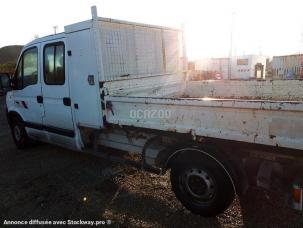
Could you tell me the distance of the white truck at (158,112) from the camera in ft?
9.70

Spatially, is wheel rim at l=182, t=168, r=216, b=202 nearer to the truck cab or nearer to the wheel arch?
the truck cab

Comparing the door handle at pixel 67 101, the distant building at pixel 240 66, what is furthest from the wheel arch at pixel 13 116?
the distant building at pixel 240 66

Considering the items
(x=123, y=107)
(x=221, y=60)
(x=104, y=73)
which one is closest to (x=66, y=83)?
(x=104, y=73)

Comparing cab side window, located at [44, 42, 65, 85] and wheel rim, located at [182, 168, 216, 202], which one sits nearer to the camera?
wheel rim, located at [182, 168, 216, 202]

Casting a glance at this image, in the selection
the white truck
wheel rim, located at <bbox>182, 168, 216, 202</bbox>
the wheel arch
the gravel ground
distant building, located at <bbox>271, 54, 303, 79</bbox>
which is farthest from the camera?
distant building, located at <bbox>271, 54, 303, 79</bbox>

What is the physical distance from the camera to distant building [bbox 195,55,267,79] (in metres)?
28.8

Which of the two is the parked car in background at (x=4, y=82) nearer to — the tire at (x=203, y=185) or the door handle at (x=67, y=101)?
the door handle at (x=67, y=101)

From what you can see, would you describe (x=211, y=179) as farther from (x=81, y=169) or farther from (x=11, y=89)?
(x=11, y=89)

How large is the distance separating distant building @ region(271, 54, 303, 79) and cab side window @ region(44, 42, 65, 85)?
2283 cm

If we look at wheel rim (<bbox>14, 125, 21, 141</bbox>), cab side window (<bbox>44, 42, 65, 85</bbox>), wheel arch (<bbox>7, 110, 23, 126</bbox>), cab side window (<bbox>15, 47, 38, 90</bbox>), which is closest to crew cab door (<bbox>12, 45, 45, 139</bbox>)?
cab side window (<bbox>15, 47, 38, 90</bbox>)

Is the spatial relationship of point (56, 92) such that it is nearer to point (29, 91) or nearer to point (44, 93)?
point (44, 93)

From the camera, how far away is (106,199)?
4.23 metres

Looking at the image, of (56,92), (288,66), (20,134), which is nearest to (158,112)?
(56,92)

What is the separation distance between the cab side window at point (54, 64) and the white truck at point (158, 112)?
0.02m
